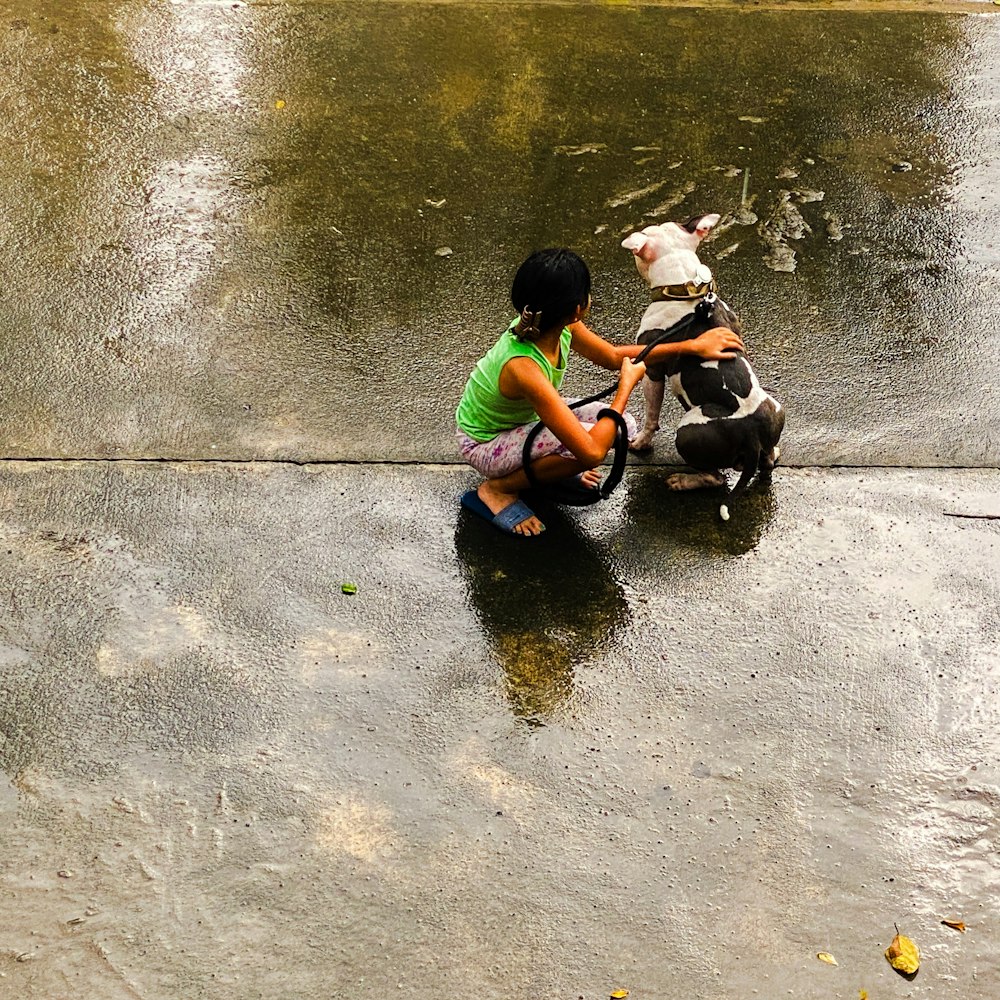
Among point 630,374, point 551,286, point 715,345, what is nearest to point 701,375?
point 715,345

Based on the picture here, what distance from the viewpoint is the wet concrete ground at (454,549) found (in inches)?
114

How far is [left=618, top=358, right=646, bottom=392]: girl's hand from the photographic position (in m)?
3.66

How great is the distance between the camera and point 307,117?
18.7 ft

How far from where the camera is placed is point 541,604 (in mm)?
3660

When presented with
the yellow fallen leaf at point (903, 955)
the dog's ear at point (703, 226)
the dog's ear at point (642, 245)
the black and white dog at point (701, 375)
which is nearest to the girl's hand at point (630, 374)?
the black and white dog at point (701, 375)

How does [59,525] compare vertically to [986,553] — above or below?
above

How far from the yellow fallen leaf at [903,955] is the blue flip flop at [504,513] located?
1.67 metres

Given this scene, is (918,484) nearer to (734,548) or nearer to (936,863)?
(734,548)

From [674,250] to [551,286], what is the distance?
0.59 metres

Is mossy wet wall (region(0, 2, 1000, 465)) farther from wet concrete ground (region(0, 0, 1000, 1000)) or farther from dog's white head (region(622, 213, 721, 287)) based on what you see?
dog's white head (region(622, 213, 721, 287))

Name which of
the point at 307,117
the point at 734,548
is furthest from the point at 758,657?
the point at 307,117

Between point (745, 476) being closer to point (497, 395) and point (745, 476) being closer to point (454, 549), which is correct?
point (497, 395)

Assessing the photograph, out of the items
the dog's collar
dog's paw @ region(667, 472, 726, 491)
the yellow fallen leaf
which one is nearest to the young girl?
the dog's collar

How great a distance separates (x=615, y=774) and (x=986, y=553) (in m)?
1.60
